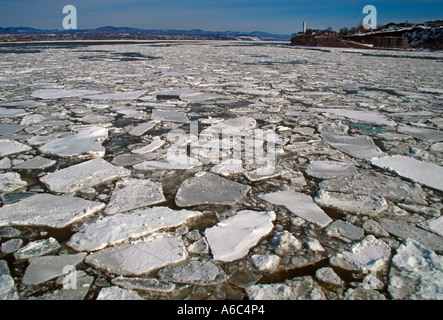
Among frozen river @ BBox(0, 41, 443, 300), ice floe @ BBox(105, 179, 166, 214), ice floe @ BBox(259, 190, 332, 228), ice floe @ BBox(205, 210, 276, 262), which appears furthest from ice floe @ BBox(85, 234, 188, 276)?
ice floe @ BBox(259, 190, 332, 228)

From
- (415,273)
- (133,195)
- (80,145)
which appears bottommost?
(415,273)

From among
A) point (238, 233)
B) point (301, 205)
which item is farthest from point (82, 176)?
point (301, 205)

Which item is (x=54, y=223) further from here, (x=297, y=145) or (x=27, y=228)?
(x=297, y=145)

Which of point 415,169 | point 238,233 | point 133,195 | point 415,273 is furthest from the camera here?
point 415,169

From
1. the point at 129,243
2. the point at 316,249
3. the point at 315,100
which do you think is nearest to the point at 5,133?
the point at 129,243

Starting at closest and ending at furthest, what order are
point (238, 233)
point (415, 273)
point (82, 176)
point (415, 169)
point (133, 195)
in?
point (415, 273), point (238, 233), point (133, 195), point (82, 176), point (415, 169)

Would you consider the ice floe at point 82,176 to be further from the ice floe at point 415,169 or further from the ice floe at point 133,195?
the ice floe at point 415,169

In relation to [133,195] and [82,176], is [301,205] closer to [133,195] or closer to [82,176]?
[133,195]

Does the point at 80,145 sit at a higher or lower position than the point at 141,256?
higher

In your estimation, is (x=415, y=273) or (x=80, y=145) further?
(x=80, y=145)

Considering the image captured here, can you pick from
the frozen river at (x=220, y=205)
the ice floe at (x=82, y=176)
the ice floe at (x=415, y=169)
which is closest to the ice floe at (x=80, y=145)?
the frozen river at (x=220, y=205)
